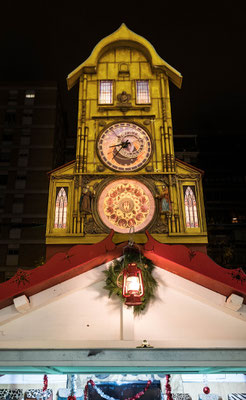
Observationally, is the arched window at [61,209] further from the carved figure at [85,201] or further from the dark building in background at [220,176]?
the dark building in background at [220,176]

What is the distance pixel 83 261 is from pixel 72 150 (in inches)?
2220

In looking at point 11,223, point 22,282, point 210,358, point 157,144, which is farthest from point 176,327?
point 11,223

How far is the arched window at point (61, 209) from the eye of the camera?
14.0 m

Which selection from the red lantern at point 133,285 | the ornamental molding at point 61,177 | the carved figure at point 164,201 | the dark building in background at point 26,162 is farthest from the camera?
the dark building in background at point 26,162

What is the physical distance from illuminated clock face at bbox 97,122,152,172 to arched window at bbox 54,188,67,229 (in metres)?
2.31

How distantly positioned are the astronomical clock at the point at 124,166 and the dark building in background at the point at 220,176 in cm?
4182

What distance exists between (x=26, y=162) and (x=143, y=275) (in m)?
47.1

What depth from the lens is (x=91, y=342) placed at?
7824mm

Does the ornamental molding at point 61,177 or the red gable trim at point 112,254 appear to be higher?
the ornamental molding at point 61,177

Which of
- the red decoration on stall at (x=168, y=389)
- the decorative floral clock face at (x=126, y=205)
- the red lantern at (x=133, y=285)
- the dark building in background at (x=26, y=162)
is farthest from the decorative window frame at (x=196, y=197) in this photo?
the dark building in background at (x=26, y=162)

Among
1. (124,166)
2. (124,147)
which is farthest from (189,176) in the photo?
(124,147)

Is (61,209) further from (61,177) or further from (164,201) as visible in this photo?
(164,201)

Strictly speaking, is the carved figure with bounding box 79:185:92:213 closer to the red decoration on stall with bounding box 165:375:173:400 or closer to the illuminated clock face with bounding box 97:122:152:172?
the illuminated clock face with bounding box 97:122:152:172

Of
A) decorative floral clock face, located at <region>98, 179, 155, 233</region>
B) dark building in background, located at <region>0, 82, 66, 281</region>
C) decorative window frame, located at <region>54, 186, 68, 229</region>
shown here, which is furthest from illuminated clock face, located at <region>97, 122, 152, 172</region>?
dark building in background, located at <region>0, 82, 66, 281</region>
